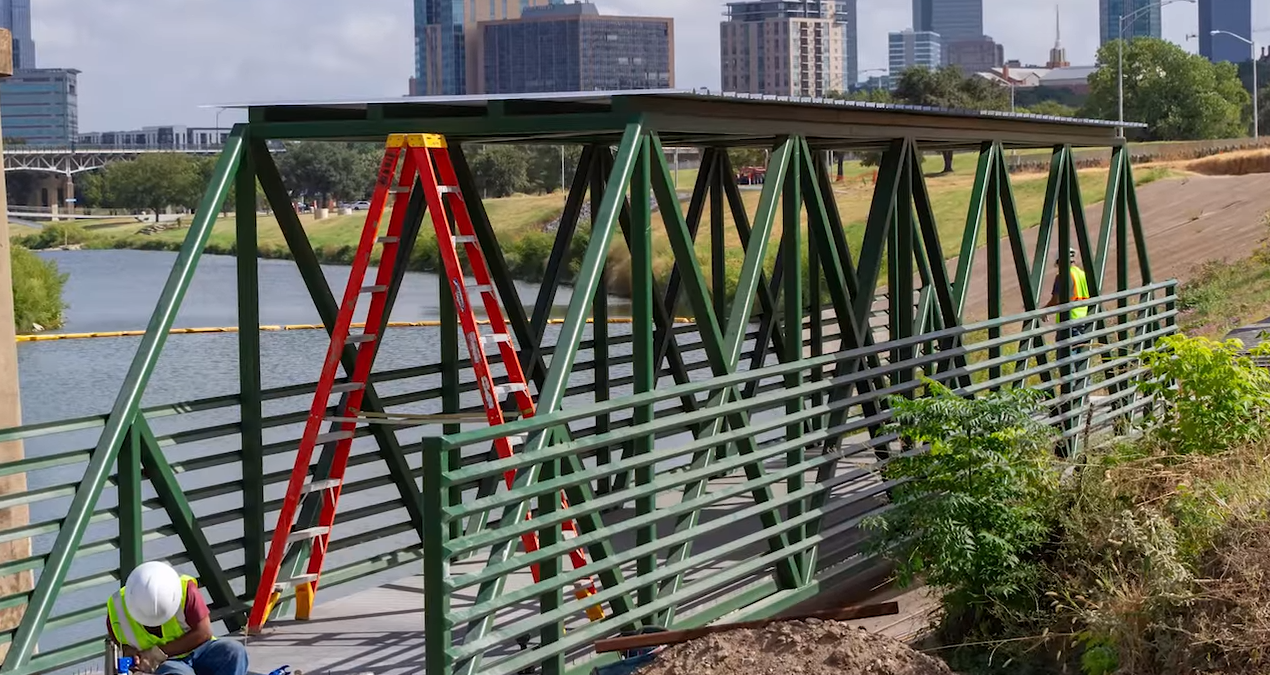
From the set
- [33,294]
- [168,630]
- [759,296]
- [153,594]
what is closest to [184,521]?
[168,630]

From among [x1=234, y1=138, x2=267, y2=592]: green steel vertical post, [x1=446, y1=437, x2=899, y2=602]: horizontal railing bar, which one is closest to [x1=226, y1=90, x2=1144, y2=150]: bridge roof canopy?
[x1=234, y1=138, x2=267, y2=592]: green steel vertical post

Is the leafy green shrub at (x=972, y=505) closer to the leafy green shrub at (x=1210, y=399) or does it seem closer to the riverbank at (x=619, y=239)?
the leafy green shrub at (x=1210, y=399)

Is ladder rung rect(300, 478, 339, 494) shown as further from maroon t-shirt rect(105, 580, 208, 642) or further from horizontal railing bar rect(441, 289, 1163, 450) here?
maroon t-shirt rect(105, 580, 208, 642)

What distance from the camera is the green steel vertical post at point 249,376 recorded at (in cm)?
906

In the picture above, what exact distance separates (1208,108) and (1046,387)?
103109mm

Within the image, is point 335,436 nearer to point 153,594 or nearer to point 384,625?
point 384,625

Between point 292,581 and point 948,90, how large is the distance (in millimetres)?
96259

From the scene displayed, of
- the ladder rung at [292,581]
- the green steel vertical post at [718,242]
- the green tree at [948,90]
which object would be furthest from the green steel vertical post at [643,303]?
the green tree at [948,90]

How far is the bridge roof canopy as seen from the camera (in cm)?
797

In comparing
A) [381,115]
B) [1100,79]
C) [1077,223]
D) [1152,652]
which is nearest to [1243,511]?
[1152,652]

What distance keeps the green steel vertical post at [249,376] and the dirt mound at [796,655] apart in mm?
3060

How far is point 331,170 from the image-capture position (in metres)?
86.9

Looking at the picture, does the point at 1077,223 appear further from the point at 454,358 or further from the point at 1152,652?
the point at 1152,652

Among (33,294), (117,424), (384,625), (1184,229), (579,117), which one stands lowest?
(384,625)
